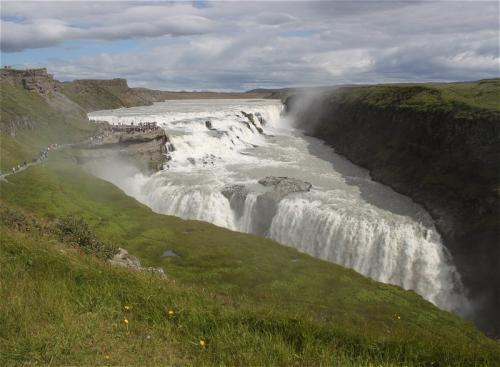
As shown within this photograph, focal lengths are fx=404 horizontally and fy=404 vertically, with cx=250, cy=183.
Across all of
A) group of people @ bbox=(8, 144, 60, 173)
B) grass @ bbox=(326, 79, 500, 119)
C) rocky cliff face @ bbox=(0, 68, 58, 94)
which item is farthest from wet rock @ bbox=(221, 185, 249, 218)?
rocky cliff face @ bbox=(0, 68, 58, 94)

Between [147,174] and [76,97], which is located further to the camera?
[76,97]

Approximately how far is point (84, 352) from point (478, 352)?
353 inches

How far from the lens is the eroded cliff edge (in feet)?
132

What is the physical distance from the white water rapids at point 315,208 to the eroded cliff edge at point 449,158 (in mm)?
1956

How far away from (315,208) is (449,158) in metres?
21.5

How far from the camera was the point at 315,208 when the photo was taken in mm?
48625

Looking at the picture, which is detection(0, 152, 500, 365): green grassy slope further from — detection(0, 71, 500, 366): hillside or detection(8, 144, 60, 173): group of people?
detection(8, 144, 60, 173): group of people

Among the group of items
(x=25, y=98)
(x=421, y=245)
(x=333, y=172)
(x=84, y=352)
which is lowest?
(x=421, y=245)

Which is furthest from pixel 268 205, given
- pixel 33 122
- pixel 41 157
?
pixel 33 122

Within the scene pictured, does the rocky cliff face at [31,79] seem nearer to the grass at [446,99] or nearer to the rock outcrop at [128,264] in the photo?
the grass at [446,99]

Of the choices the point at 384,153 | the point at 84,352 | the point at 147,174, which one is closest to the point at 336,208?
the point at 384,153

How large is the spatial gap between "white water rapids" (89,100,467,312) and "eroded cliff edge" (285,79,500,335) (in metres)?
1.96

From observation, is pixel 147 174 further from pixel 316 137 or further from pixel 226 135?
pixel 316 137

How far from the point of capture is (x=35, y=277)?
11570mm
